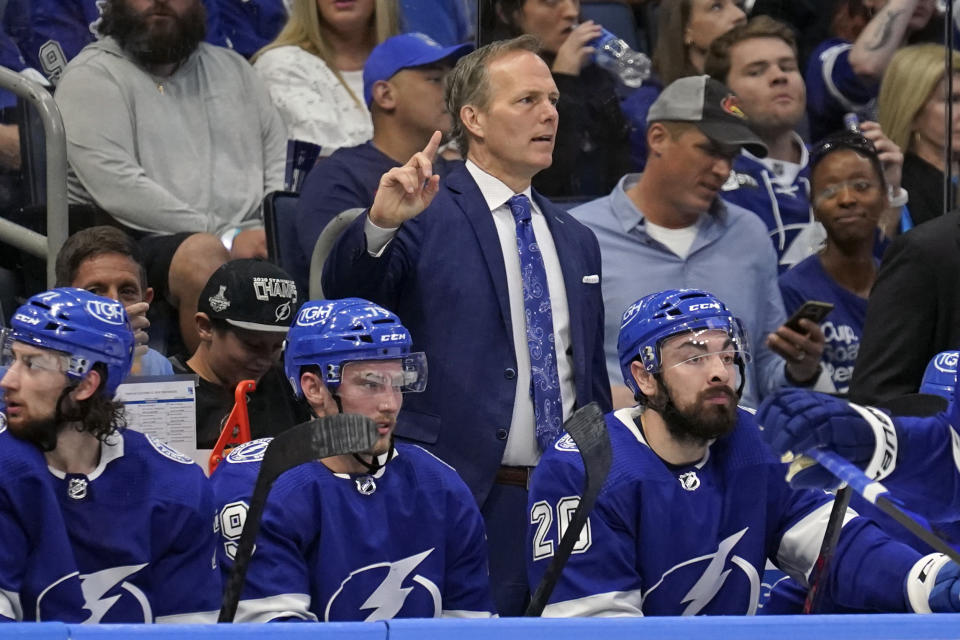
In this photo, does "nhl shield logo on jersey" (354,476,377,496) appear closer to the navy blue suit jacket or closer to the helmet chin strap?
the helmet chin strap

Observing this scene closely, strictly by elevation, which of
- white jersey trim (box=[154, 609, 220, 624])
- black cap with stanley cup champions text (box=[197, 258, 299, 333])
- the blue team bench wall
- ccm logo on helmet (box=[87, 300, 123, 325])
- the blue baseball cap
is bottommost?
white jersey trim (box=[154, 609, 220, 624])

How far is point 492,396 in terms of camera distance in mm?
3879

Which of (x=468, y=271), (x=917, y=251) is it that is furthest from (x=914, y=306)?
(x=468, y=271)

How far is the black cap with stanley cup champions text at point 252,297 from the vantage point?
4.22 metres

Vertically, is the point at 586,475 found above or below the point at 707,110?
below

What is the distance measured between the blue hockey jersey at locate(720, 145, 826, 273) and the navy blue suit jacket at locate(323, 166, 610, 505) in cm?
145

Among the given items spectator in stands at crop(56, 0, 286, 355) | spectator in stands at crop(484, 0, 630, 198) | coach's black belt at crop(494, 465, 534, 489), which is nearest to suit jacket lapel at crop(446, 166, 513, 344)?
coach's black belt at crop(494, 465, 534, 489)

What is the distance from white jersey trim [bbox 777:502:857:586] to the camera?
3596 mm

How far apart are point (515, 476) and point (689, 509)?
1.77 ft

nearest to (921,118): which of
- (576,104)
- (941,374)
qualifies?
(576,104)

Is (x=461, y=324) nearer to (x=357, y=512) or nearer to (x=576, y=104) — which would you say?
(x=357, y=512)

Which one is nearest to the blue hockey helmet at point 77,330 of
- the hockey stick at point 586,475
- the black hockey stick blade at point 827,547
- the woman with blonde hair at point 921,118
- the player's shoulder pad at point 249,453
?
the player's shoulder pad at point 249,453

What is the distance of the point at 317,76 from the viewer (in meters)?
5.17

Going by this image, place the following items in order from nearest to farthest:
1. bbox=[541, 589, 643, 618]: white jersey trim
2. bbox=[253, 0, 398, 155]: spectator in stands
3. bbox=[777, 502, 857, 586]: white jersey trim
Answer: bbox=[541, 589, 643, 618]: white jersey trim, bbox=[777, 502, 857, 586]: white jersey trim, bbox=[253, 0, 398, 155]: spectator in stands
